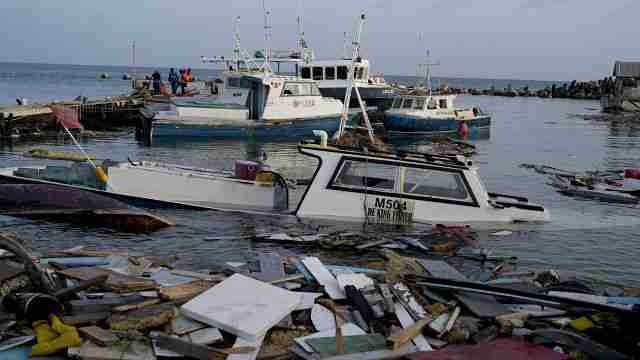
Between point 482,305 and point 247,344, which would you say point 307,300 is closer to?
point 247,344

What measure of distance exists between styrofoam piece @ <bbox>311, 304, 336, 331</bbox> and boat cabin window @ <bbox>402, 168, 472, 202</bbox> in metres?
6.25

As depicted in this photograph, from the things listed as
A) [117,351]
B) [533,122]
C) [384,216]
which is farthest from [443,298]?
[533,122]

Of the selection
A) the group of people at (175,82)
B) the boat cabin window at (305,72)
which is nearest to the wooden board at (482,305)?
the boat cabin window at (305,72)

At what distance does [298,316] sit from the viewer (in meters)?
7.43

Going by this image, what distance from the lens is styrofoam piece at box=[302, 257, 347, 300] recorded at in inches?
323

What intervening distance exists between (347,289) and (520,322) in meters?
2.12

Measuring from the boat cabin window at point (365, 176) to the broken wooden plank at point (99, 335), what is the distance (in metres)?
7.40

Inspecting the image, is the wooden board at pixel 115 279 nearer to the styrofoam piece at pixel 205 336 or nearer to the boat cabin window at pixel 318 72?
the styrofoam piece at pixel 205 336

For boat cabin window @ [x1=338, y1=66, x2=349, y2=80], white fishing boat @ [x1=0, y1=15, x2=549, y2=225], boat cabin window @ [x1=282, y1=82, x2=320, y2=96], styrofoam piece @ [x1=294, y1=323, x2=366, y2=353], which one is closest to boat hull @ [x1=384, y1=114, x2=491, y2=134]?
boat cabin window @ [x1=282, y1=82, x2=320, y2=96]

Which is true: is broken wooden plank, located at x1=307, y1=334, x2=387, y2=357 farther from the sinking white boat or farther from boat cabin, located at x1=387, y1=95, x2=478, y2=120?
boat cabin, located at x1=387, y1=95, x2=478, y2=120

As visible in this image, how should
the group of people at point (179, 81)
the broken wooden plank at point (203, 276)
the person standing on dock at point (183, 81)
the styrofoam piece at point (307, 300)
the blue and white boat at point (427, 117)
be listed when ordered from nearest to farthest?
the styrofoam piece at point (307, 300)
the broken wooden plank at point (203, 276)
the blue and white boat at point (427, 117)
the group of people at point (179, 81)
the person standing on dock at point (183, 81)

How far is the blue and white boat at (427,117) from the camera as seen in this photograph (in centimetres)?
4200

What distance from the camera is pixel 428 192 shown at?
1381cm

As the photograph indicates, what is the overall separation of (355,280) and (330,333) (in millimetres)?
1674
